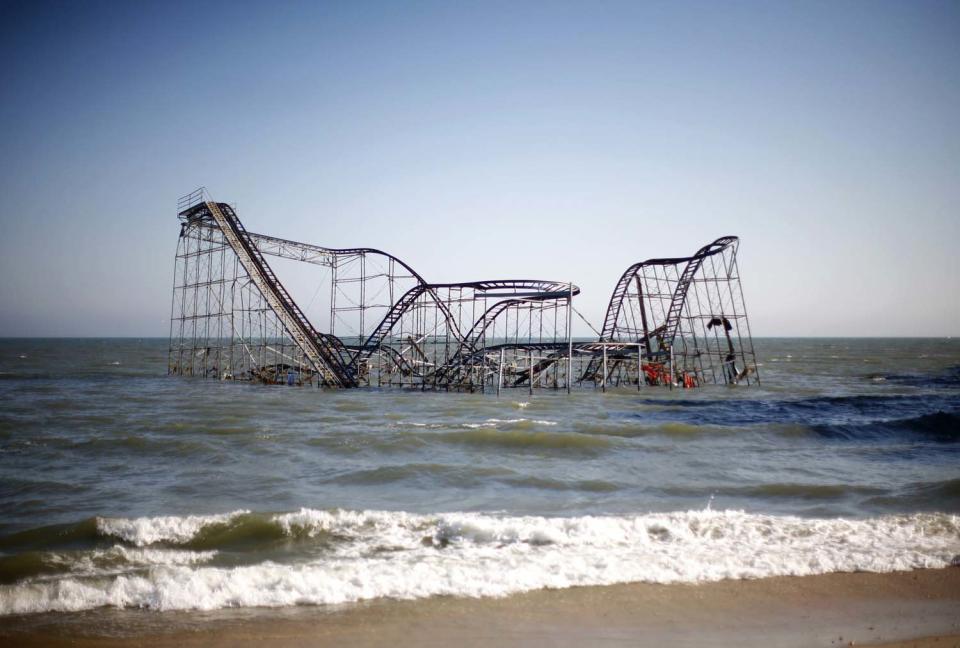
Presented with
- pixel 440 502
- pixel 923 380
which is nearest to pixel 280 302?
pixel 440 502

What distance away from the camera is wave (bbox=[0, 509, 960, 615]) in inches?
277

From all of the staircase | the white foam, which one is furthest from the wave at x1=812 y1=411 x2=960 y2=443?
the staircase

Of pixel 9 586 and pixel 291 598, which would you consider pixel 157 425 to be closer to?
pixel 9 586

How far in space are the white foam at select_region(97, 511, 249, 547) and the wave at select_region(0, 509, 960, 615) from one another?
2 centimetres

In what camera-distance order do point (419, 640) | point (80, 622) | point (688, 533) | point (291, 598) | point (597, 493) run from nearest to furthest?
point (419, 640) < point (80, 622) < point (291, 598) < point (688, 533) < point (597, 493)

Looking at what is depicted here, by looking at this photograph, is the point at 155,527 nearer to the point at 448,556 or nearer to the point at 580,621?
the point at 448,556

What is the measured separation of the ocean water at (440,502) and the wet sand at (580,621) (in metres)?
0.34

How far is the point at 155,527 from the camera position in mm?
9297

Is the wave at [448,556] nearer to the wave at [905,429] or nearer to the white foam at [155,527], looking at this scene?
the white foam at [155,527]

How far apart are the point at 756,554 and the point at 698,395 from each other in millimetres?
23156

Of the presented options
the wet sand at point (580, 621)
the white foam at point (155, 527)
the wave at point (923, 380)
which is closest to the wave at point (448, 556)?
the white foam at point (155, 527)

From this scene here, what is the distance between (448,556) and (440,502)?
8.97ft

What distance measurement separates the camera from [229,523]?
375 inches

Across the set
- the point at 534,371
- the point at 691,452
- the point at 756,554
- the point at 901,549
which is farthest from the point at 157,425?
the point at 534,371
